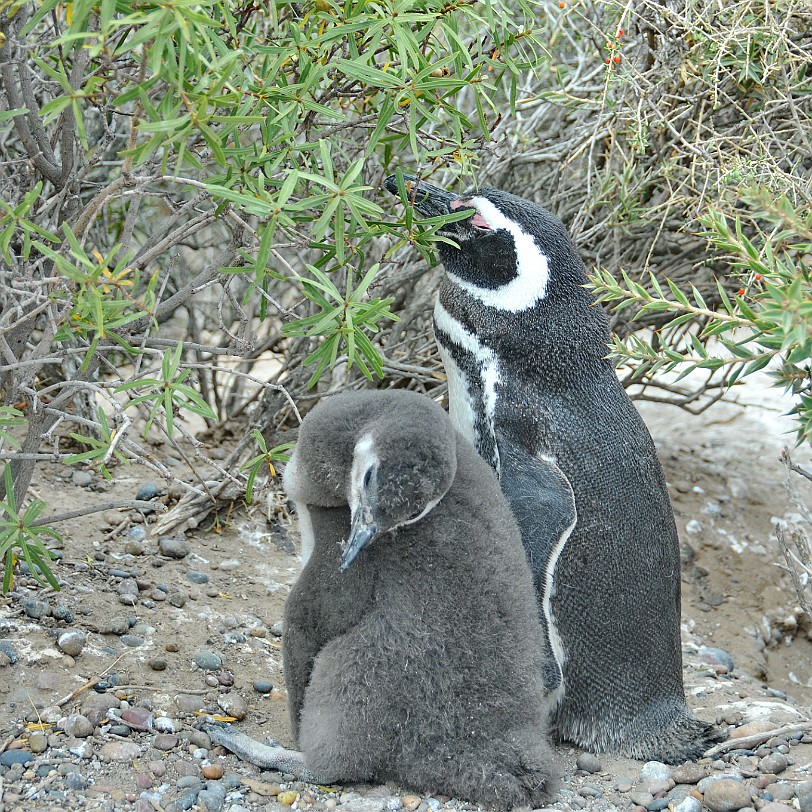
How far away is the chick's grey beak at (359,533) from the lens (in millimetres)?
1943

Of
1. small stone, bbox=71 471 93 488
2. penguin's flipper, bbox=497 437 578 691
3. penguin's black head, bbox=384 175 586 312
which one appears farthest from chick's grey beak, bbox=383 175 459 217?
small stone, bbox=71 471 93 488

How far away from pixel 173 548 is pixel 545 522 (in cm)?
Result: 141

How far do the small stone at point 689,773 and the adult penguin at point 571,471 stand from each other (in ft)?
0.12

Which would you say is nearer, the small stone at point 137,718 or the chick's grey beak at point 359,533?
the chick's grey beak at point 359,533

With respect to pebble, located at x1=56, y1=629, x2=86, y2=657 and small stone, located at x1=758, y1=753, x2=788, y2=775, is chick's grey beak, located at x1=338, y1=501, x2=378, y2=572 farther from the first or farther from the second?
small stone, located at x1=758, y1=753, x2=788, y2=775

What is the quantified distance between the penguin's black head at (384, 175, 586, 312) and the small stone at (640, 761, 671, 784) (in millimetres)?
1138

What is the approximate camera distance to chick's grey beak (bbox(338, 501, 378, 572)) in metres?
1.94

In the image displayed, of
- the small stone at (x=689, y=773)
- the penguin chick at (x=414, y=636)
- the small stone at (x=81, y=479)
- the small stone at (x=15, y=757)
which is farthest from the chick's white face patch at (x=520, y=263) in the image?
the small stone at (x=81, y=479)

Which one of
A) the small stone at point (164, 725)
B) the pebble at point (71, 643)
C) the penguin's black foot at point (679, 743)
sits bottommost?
the pebble at point (71, 643)

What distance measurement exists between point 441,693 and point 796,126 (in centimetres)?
214

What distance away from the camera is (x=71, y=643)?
8.52 feet

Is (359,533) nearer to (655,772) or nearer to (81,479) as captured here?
(655,772)

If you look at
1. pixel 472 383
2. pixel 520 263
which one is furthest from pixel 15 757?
pixel 520 263

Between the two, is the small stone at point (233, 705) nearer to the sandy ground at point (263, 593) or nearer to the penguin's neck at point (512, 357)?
the sandy ground at point (263, 593)
